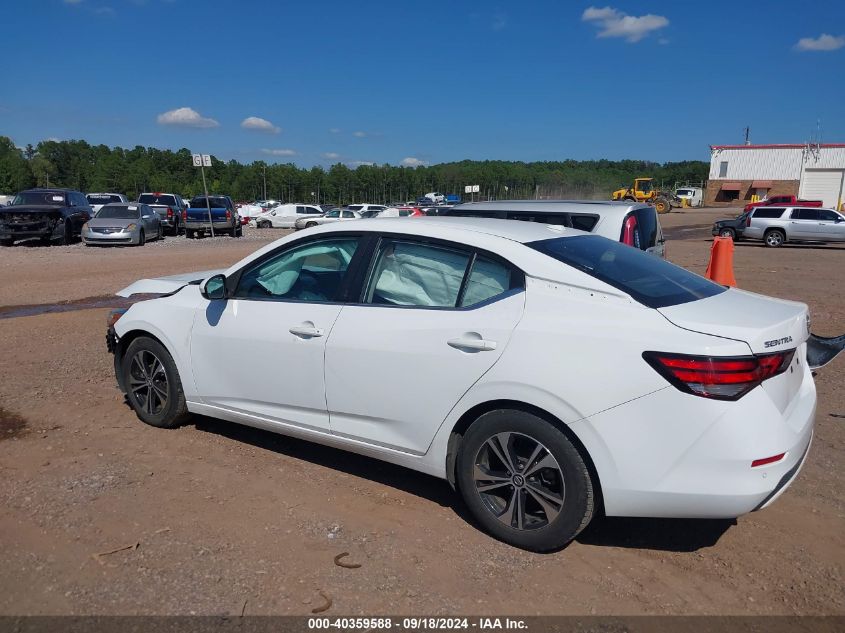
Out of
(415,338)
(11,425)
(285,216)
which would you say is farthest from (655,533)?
(285,216)

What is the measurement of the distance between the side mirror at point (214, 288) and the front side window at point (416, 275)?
1136 millimetres

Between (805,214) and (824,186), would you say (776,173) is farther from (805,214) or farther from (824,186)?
(805,214)

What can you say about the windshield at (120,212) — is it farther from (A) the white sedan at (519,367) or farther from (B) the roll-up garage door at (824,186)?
(B) the roll-up garage door at (824,186)

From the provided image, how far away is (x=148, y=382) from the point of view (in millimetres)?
5059

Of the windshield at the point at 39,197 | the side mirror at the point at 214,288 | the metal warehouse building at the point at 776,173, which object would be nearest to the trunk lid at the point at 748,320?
the side mirror at the point at 214,288

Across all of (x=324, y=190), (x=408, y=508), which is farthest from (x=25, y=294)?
(x=324, y=190)

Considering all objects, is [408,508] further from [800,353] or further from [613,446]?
[800,353]

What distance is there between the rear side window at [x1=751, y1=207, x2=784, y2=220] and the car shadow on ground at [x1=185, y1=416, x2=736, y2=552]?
26.8 metres

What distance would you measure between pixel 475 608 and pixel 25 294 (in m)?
11.5

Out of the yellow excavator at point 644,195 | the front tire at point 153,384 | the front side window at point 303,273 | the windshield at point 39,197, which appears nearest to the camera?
the front side window at point 303,273

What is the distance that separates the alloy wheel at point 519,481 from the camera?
334 centimetres

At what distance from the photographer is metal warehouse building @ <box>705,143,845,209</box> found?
216 feet

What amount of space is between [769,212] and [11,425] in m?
28.3

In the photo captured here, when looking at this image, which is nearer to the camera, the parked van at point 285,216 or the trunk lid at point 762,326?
the trunk lid at point 762,326
